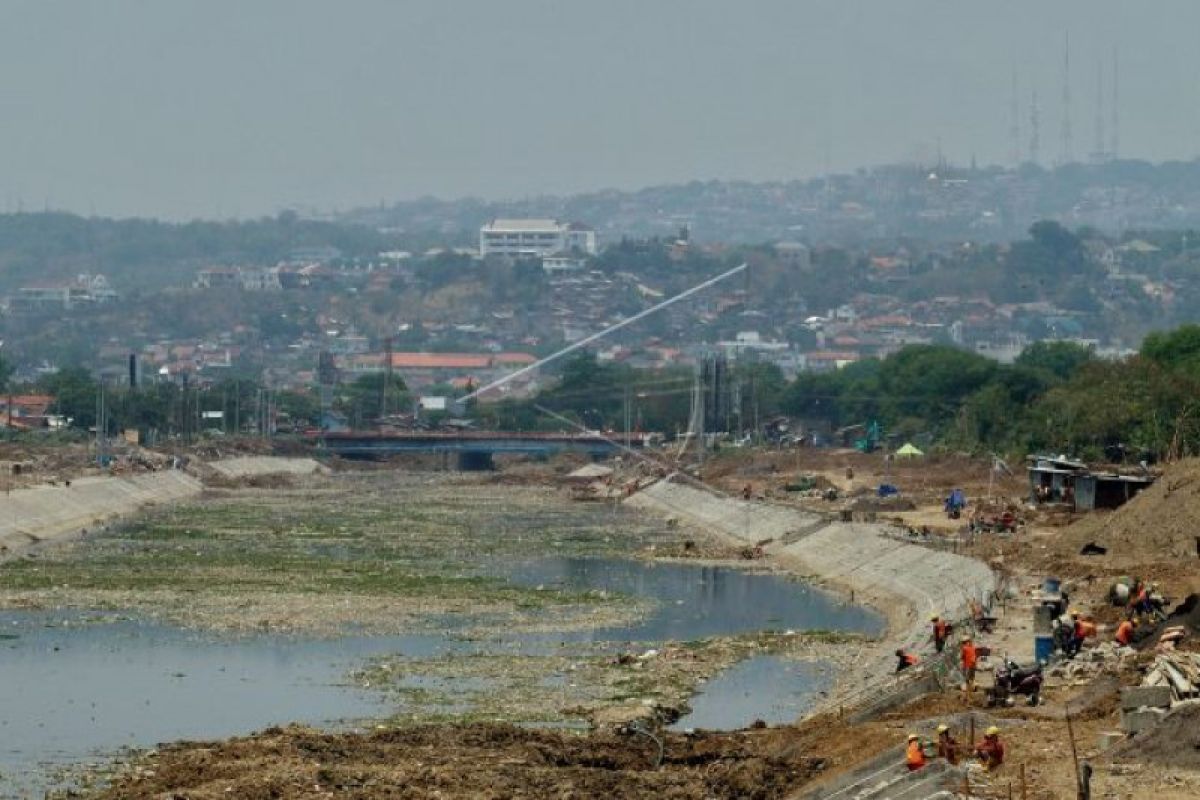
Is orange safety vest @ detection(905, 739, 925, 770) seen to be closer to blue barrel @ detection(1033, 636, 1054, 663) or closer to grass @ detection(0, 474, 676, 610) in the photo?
blue barrel @ detection(1033, 636, 1054, 663)

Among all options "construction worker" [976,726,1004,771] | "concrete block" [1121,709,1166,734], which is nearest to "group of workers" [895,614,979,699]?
"concrete block" [1121,709,1166,734]

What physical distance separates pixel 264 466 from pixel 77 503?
2224 inches

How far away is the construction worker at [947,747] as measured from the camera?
98.2ft

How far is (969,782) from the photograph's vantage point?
28.5 m

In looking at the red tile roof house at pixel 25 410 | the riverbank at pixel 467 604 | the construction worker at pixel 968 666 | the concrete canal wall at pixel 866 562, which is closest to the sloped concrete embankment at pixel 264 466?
the red tile roof house at pixel 25 410

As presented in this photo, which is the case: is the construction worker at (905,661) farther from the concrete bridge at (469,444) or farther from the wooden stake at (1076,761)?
the concrete bridge at (469,444)

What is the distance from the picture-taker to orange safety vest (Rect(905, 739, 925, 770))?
29531 millimetres

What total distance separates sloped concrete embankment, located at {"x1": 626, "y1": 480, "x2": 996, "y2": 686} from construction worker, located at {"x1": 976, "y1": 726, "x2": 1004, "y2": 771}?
12938 millimetres

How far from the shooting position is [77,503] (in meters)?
97.2

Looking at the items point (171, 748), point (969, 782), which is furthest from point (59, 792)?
point (969, 782)

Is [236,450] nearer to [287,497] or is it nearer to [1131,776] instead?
[287,497]

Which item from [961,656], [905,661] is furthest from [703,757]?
[905,661]

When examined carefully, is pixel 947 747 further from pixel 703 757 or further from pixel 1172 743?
pixel 703 757

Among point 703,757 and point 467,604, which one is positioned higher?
point 703,757
